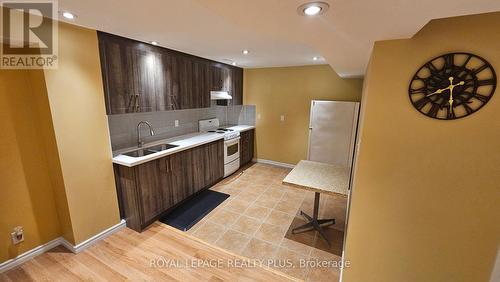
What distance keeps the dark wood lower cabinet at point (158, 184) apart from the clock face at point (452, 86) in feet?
8.59

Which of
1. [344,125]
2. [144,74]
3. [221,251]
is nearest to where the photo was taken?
[221,251]

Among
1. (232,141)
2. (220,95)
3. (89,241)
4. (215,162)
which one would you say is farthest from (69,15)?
(232,141)

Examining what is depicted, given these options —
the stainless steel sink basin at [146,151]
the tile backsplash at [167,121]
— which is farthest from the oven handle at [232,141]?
the stainless steel sink basin at [146,151]

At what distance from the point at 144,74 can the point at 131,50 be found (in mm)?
286

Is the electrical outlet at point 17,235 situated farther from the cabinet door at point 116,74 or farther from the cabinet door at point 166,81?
the cabinet door at point 166,81

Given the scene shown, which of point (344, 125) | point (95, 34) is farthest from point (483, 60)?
point (95, 34)

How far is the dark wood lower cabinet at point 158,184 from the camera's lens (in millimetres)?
2328

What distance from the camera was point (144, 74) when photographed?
2461 millimetres

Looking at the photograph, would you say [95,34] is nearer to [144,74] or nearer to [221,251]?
[144,74]

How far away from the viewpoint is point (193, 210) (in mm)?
2916

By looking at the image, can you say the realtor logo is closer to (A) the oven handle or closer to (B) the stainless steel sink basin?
(B) the stainless steel sink basin

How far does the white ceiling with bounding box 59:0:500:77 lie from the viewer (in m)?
0.86

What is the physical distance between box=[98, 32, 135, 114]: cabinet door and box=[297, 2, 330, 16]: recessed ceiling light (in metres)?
2.10

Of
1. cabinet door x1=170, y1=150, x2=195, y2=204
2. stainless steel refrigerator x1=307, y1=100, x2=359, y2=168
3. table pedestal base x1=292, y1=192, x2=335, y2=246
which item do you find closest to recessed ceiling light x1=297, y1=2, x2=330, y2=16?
table pedestal base x1=292, y1=192, x2=335, y2=246
